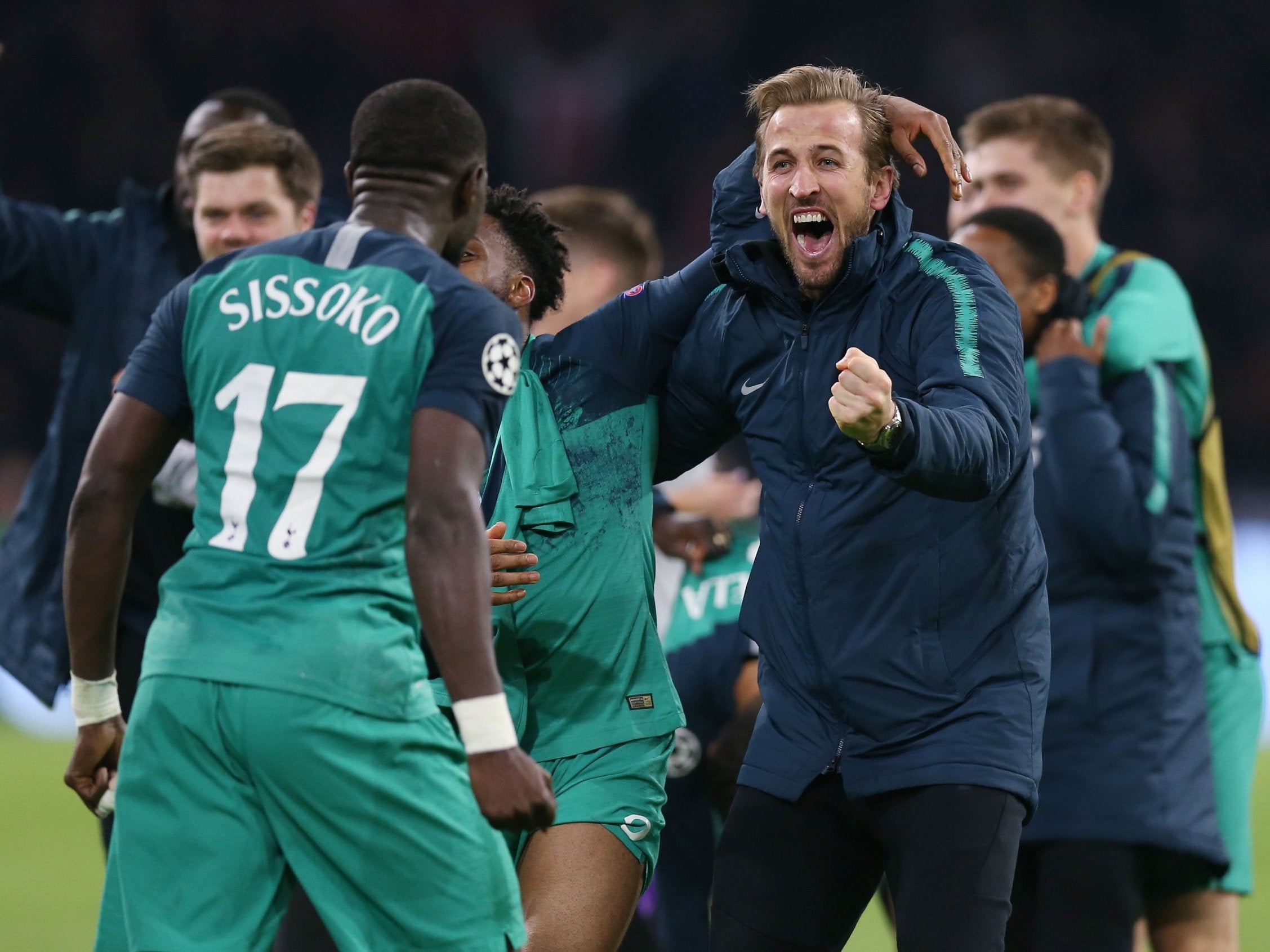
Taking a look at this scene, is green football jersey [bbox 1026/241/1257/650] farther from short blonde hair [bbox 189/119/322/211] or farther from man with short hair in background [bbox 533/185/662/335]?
short blonde hair [bbox 189/119/322/211]

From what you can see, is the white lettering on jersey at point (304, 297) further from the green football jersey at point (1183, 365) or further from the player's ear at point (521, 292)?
the green football jersey at point (1183, 365)

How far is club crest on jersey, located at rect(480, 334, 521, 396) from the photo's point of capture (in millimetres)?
2947

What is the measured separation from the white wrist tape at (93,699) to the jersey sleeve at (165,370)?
0.55 meters

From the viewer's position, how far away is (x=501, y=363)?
2.97 m

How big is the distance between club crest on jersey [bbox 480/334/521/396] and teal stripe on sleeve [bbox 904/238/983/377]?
0.88 meters

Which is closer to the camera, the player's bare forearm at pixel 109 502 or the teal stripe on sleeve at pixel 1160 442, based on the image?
the player's bare forearm at pixel 109 502

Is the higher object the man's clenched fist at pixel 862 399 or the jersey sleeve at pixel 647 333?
the jersey sleeve at pixel 647 333

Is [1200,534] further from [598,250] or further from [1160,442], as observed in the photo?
[598,250]

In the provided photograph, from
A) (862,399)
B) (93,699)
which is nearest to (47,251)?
(93,699)

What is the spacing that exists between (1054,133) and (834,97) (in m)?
2.20

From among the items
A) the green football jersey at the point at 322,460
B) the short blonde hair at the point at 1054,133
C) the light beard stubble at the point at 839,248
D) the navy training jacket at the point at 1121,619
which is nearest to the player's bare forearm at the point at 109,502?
the green football jersey at the point at 322,460

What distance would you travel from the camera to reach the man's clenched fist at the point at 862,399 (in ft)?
9.72

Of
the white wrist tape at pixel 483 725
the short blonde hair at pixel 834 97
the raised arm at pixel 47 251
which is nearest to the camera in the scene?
the white wrist tape at pixel 483 725

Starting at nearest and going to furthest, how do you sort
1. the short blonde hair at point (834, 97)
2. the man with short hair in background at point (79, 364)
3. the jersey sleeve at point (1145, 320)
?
the short blonde hair at point (834, 97), the jersey sleeve at point (1145, 320), the man with short hair in background at point (79, 364)
